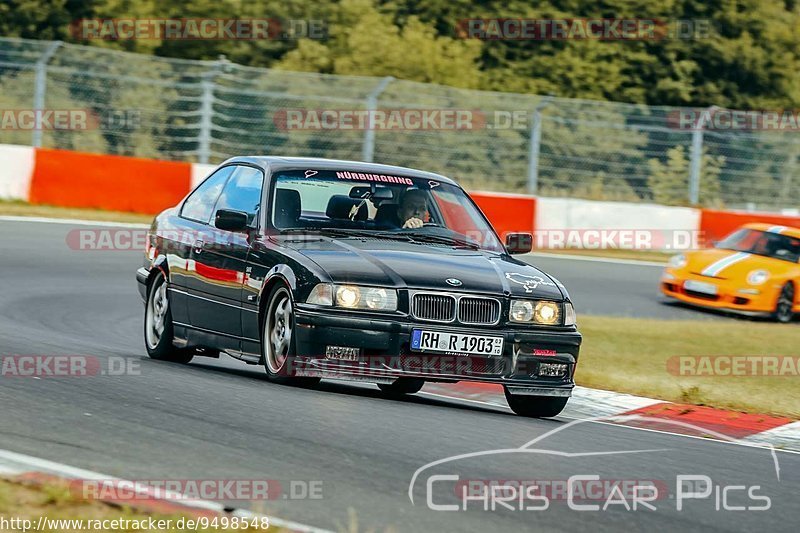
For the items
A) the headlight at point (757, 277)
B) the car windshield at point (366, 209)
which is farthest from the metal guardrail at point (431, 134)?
the car windshield at point (366, 209)

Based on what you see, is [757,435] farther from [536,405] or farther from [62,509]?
[62,509]

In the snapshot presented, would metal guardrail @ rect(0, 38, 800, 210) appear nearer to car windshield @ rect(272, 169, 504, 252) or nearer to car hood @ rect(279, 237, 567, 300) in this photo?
car windshield @ rect(272, 169, 504, 252)

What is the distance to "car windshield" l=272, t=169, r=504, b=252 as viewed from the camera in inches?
342

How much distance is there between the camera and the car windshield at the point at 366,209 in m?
8.68

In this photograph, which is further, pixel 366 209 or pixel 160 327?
pixel 160 327

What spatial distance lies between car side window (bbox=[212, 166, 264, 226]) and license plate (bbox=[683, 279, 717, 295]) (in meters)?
9.35

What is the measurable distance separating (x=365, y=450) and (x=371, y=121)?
17045 millimetres

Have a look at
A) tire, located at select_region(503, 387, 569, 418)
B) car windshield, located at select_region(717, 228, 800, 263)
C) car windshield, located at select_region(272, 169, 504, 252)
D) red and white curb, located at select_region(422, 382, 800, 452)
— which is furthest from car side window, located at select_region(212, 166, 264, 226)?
car windshield, located at select_region(717, 228, 800, 263)

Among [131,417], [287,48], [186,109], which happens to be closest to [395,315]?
[131,417]

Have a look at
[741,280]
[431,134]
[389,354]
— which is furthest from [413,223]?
[431,134]

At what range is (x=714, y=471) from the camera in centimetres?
652

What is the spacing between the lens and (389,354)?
7.63 m

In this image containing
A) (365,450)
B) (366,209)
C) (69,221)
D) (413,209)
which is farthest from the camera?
(69,221)

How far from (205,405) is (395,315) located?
1.18 meters
